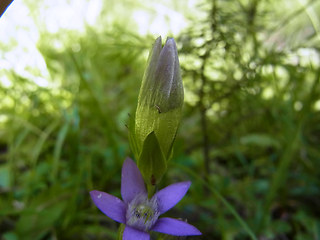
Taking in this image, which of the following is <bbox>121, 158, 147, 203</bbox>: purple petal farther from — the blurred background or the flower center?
the blurred background

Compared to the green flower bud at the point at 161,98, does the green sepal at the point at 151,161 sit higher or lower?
lower

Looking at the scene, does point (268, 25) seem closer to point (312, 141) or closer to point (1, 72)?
point (312, 141)

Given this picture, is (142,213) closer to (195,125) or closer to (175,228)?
(175,228)

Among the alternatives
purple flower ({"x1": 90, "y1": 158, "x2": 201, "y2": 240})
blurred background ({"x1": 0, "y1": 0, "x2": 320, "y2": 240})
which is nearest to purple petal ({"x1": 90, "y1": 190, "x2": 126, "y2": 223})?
purple flower ({"x1": 90, "y1": 158, "x2": 201, "y2": 240})

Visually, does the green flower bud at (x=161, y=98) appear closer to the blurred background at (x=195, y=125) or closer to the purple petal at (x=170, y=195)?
the purple petal at (x=170, y=195)

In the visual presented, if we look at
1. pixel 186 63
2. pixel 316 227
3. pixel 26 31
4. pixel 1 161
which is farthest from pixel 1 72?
pixel 316 227

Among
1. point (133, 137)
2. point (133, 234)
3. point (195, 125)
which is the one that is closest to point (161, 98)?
point (133, 137)

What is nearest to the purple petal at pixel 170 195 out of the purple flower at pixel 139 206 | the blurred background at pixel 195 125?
the purple flower at pixel 139 206

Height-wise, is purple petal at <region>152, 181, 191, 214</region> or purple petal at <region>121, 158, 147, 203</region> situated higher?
purple petal at <region>121, 158, 147, 203</region>
